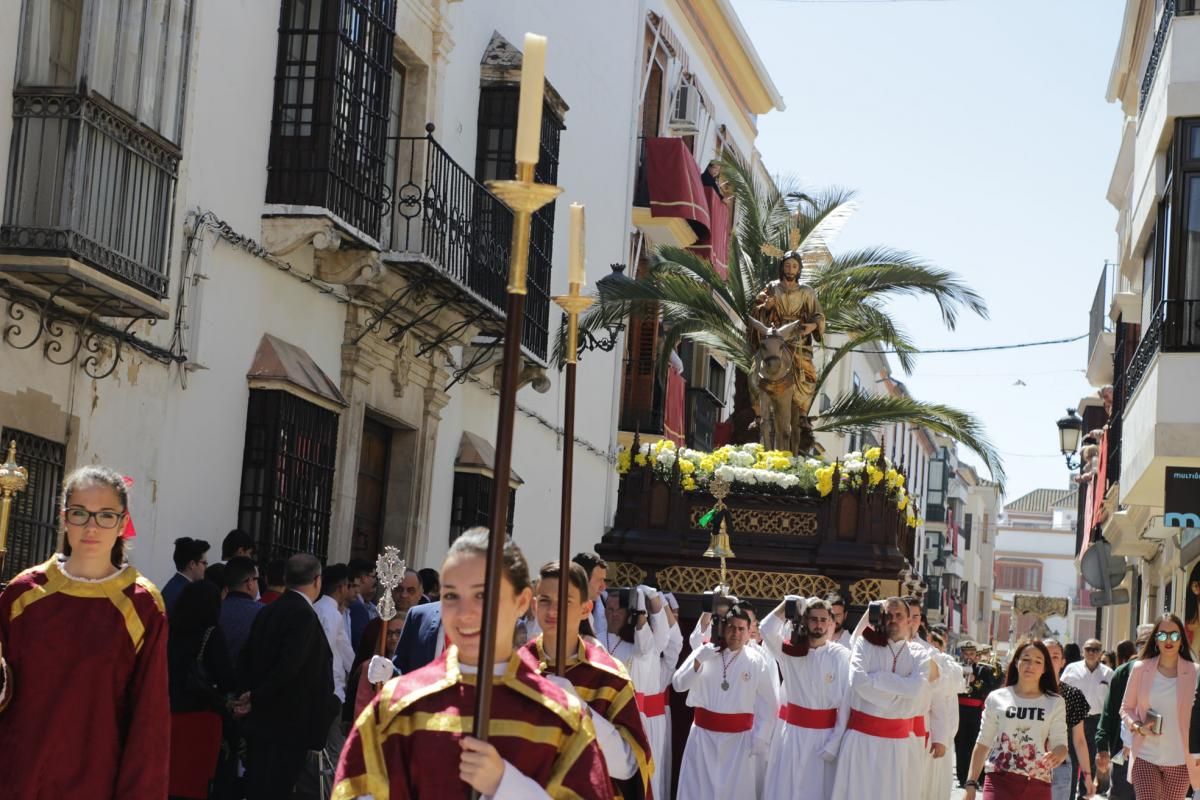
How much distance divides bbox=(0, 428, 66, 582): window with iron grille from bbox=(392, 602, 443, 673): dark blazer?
11.8 ft

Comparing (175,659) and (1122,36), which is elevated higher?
(1122,36)

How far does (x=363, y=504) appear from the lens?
1839cm

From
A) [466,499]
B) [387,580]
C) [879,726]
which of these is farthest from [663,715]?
[466,499]

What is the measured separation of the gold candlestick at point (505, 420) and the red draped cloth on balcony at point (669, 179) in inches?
891

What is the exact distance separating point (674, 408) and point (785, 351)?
1073cm

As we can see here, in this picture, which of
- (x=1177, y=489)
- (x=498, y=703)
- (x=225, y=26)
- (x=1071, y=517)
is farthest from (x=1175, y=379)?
(x=1071, y=517)

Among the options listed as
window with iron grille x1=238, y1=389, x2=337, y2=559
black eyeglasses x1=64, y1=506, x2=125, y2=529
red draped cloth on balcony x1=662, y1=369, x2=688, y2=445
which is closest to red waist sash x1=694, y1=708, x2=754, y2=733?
window with iron grille x1=238, y1=389, x2=337, y2=559

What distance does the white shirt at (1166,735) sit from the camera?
11648mm

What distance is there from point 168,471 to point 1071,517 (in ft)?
346

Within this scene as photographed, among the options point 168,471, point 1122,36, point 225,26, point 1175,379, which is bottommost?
point 168,471

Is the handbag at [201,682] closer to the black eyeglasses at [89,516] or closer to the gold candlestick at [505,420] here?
the black eyeglasses at [89,516]

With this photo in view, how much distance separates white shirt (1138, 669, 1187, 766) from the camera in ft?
38.2

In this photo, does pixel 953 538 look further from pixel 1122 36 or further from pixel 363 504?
pixel 363 504

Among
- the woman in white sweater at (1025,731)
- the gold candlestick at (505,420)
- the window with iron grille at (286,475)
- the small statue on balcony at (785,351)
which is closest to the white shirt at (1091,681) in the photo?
the small statue on balcony at (785,351)
